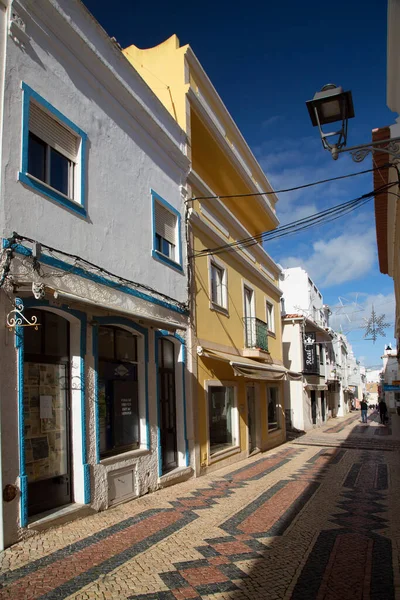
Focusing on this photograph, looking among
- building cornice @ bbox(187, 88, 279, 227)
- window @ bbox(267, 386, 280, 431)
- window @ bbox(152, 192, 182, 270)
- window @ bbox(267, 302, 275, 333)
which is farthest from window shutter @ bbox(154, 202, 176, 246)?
window @ bbox(267, 302, 275, 333)

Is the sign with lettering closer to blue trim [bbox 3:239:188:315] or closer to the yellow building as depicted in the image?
the yellow building

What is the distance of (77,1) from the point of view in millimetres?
7496

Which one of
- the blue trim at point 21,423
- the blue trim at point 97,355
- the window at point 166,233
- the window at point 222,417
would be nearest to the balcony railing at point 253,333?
the window at point 222,417

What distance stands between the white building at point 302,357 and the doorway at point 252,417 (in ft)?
25.8

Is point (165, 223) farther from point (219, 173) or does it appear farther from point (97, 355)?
point (219, 173)

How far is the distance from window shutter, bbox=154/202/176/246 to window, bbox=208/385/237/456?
12.0ft

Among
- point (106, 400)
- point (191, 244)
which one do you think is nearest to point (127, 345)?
point (106, 400)

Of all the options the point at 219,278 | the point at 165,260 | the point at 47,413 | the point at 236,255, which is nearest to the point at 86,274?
the point at 47,413

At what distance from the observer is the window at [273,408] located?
16922 millimetres

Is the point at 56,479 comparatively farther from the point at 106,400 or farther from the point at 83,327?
the point at 83,327

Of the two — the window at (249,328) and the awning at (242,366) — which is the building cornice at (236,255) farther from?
the awning at (242,366)

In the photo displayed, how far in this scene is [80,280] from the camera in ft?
23.2

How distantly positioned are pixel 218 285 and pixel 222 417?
344 centimetres

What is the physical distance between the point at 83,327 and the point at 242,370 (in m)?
5.99
